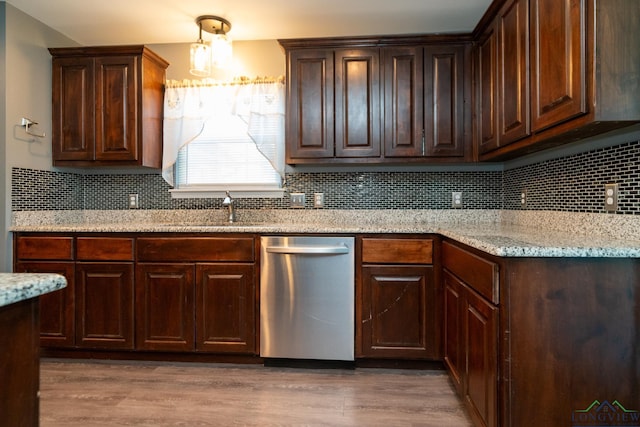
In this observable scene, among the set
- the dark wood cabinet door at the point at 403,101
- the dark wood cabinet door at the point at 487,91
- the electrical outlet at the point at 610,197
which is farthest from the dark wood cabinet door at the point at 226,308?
the electrical outlet at the point at 610,197

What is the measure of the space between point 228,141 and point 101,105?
940mm

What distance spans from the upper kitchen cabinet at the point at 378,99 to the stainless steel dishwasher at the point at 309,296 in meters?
0.70

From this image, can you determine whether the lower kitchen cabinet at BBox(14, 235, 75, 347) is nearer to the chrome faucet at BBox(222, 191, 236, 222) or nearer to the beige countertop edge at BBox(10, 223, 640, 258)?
the beige countertop edge at BBox(10, 223, 640, 258)

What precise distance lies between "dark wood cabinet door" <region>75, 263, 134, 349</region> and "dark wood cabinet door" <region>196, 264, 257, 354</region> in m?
0.48

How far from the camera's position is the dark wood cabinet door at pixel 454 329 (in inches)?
71.9

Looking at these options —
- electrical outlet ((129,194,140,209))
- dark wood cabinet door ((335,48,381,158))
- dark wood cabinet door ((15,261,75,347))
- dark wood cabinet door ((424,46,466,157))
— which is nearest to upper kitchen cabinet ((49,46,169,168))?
electrical outlet ((129,194,140,209))

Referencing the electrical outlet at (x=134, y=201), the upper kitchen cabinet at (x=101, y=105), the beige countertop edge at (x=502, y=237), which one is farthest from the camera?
the electrical outlet at (x=134, y=201)

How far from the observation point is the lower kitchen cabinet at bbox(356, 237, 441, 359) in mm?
2240

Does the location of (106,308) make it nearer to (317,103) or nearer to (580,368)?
(317,103)

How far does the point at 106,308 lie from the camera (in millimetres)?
2393

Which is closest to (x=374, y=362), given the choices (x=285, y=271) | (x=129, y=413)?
(x=285, y=271)

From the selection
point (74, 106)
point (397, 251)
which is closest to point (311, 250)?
point (397, 251)

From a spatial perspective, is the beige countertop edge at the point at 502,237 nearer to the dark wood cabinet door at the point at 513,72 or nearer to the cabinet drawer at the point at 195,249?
the cabinet drawer at the point at 195,249

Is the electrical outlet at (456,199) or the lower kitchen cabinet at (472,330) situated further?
the electrical outlet at (456,199)
